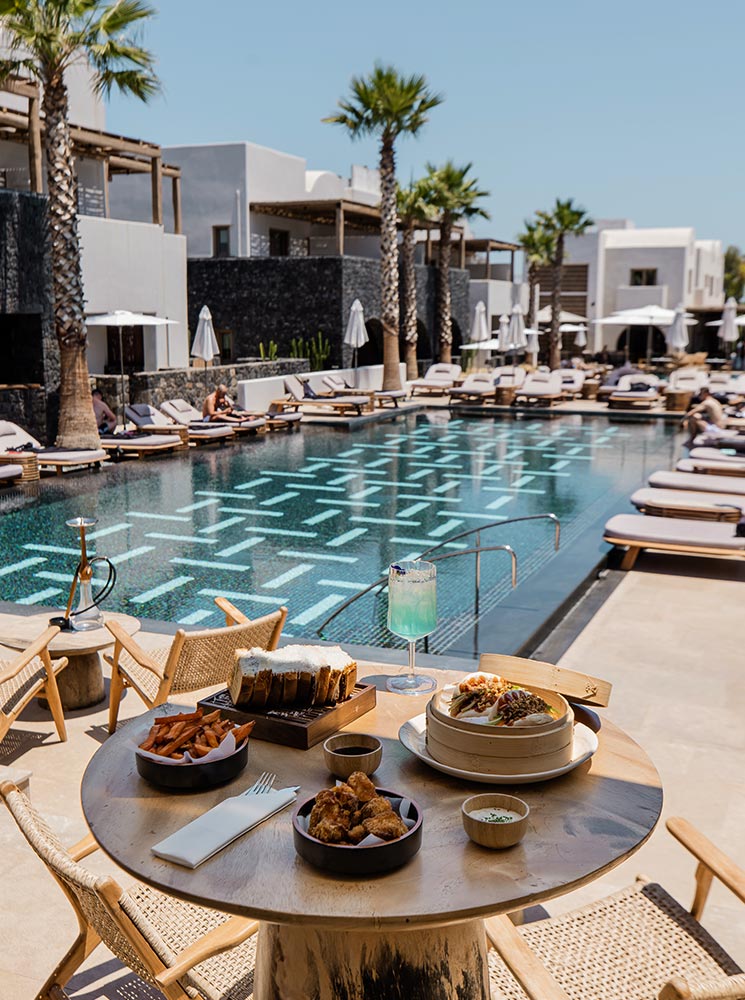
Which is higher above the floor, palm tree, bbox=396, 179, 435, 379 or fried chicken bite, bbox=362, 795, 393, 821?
palm tree, bbox=396, 179, 435, 379

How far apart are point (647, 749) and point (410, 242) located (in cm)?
2832

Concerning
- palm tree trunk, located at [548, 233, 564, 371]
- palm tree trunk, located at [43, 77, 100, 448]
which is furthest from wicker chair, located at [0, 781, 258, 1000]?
palm tree trunk, located at [548, 233, 564, 371]

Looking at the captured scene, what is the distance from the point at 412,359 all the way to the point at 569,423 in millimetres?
8012

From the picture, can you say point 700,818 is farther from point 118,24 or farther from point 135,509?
point 118,24

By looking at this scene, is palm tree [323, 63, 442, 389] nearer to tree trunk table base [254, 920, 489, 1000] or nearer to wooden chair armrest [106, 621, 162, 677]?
wooden chair armrest [106, 621, 162, 677]

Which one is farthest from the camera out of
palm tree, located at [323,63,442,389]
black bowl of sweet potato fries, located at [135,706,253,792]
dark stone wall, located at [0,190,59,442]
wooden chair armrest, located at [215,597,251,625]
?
palm tree, located at [323,63,442,389]

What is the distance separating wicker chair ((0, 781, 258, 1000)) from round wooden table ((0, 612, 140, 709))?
95.6 inches

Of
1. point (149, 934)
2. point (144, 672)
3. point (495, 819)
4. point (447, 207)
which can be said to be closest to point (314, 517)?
point (144, 672)

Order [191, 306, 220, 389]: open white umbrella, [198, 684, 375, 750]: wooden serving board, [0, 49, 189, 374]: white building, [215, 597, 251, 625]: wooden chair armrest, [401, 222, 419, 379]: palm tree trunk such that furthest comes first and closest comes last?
[401, 222, 419, 379]: palm tree trunk < [191, 306, 220, 389]: open white umbrella < [0, 49, 189, 374]: white building < [215, 597, 251, 625]: wooden chair armrest < [198, 684, 375, 750]: wooden serving board

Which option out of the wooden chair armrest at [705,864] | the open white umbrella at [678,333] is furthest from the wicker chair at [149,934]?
the open white umbrella at [678,333]

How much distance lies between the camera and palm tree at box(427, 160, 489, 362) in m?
33.4

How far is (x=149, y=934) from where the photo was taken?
2.30m

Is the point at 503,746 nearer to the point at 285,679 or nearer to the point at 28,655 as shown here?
the point at 285,679

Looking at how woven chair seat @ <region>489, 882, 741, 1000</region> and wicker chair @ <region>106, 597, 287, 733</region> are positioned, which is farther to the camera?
wicker chair @ <region>106, 597, 287, 733</region>
